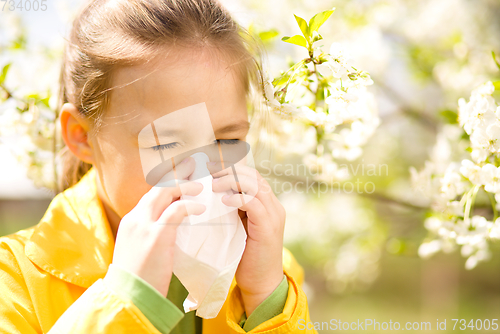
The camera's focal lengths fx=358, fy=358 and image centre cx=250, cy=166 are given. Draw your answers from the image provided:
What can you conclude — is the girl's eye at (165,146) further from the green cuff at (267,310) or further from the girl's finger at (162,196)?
the green cuff at (267,310)

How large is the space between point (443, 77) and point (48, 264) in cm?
155

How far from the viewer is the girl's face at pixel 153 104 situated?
67cm

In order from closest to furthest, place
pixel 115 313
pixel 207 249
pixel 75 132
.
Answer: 1. pixel 115 313
2. pixel 207 249
3. pixel 75 132

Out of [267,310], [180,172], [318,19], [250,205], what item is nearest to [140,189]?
[180,172]

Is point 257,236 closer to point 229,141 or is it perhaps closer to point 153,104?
point 229,141

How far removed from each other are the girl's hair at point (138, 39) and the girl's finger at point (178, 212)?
290mm

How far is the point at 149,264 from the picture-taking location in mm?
572

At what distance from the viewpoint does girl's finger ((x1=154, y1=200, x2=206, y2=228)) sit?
60 cm

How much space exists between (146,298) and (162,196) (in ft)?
0.55

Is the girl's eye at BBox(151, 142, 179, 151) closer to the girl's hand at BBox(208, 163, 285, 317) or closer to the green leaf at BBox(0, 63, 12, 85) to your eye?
the girl's hand at BBox(208, 163, 285, 317)

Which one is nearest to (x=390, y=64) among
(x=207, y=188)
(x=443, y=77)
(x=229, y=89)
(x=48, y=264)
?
(x=443, y=77)

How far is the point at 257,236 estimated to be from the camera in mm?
709

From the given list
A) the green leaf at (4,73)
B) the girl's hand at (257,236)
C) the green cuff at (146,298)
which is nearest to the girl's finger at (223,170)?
the girl's hand at (257,236)

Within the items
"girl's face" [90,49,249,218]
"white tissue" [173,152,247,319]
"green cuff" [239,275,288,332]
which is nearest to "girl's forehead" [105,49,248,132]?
"girl's face" [90,49,249,218]
